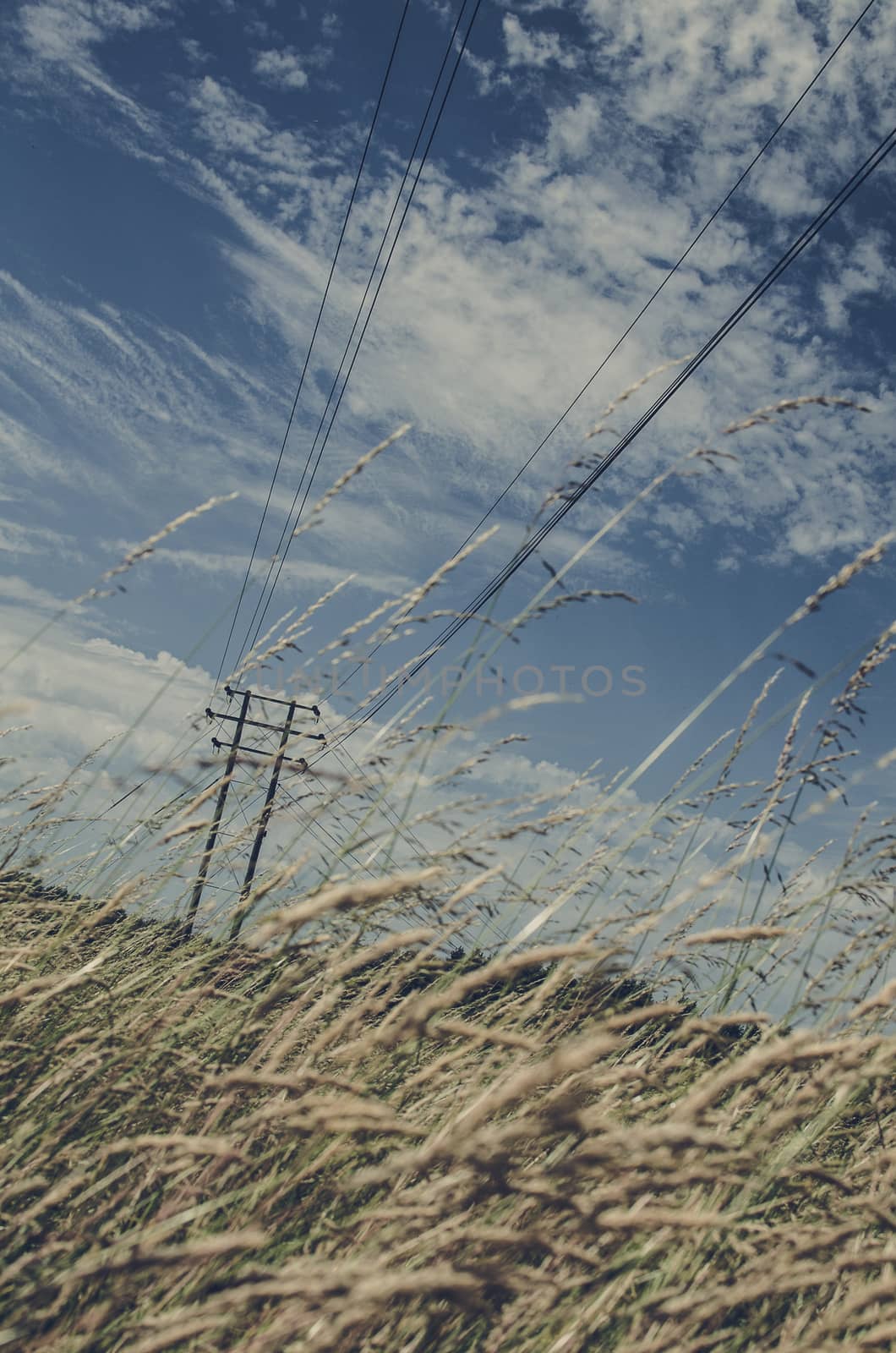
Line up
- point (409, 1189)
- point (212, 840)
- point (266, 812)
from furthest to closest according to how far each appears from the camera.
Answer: point (212, 840), point (266, 812), point (409, 1189)

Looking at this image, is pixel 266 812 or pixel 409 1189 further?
pixel 266 812

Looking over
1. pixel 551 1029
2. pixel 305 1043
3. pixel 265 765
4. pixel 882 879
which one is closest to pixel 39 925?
pixel 305 1043

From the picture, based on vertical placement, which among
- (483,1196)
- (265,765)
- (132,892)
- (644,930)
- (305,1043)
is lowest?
(305,1043)

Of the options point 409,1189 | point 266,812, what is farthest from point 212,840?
point 409,1189

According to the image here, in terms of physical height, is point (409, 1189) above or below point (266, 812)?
below

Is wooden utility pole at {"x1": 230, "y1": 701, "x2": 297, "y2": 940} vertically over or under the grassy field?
over

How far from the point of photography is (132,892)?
6.26 feet

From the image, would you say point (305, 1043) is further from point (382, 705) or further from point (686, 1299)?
point (686, 1299)

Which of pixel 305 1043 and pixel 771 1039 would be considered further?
pixel 305 1043

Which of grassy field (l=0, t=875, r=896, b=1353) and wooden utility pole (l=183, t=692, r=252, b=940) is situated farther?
wooden utility pole (l=183, t=692, r=252, b=940)

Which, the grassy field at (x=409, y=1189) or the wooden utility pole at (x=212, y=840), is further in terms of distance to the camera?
the wooden utility pole at (x=212, y=840)

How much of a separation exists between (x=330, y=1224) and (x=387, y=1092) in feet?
1.94

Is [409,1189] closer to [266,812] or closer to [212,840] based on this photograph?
[266,812]

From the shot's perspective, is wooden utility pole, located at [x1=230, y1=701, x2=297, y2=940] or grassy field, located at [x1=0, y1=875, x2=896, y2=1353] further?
wooden utility pole, located at [x1=230, y1=701, x2=297, y2=940]
